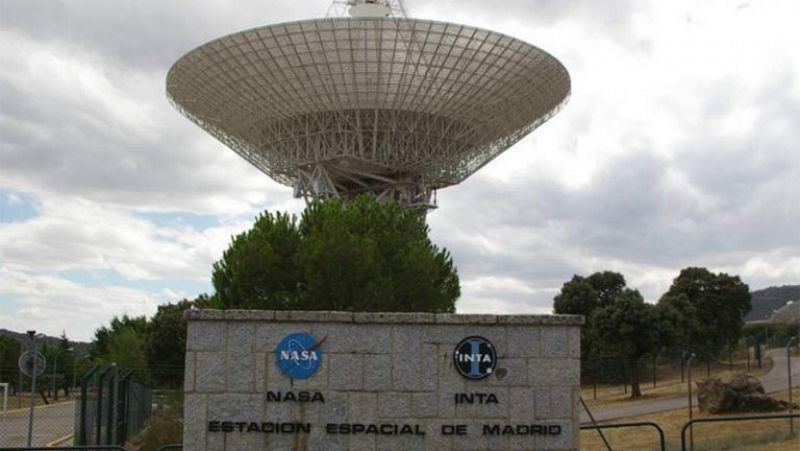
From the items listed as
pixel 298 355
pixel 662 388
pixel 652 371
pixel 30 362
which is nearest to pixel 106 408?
pixel 30 362

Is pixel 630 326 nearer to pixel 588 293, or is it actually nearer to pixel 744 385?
pixel 744 385

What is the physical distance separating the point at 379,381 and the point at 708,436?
16359 millimetres

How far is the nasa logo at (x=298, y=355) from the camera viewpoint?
1192 centimetres

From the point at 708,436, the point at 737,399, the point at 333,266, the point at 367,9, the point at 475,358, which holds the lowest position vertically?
the point at 708,436

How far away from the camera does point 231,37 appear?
4453cm

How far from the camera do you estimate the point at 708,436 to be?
25562mm

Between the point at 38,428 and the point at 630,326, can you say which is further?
the point at 630,326

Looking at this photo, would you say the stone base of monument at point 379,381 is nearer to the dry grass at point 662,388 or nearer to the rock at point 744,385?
the rock at point 744,385

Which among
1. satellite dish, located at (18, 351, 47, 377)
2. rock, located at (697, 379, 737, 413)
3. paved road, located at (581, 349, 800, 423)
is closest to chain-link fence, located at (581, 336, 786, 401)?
paved road, located at (581, 349, 800, 423)

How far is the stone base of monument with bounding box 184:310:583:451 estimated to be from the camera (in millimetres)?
11844

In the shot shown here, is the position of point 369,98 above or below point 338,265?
above

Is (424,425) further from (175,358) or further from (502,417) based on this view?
(175,358)

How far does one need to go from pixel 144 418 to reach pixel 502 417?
21.4 metres

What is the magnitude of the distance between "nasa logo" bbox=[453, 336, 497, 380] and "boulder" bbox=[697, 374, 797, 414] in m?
21.4
